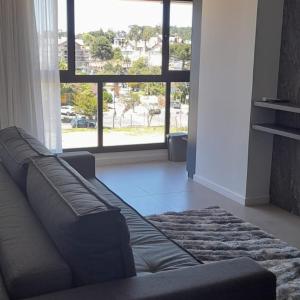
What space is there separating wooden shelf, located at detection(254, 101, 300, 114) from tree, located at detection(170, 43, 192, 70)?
6.70 ft

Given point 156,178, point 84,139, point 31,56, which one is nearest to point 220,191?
point 156,178

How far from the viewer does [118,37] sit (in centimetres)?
548

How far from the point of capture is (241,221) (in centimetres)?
370

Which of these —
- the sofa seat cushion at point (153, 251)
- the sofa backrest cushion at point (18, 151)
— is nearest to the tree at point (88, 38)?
the sofa backrest cushion at point (18, 151)

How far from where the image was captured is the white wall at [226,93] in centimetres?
404

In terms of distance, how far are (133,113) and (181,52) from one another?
94 centimetres

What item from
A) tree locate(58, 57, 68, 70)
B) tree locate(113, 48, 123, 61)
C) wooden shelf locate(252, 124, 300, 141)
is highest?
tree locate(113, 48, 123, 61)

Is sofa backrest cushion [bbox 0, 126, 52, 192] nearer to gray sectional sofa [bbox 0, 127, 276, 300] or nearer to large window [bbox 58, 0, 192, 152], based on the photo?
gray sectional sofa [bbox 0, 127, 276, 300]

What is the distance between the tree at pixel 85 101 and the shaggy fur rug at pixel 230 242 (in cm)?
212

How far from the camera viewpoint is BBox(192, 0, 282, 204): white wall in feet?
13.2

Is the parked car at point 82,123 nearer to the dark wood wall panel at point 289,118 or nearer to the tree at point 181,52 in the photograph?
the tree at point 181,52

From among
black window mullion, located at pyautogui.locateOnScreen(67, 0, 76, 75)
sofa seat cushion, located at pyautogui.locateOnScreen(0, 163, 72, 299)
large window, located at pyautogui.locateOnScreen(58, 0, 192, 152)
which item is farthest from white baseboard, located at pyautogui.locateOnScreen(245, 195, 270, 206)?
sofa seat cushion, located at pyautogui.locateOnScreen(0, 163, 72, 299)

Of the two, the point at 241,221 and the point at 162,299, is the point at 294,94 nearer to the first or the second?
the point at 241,221

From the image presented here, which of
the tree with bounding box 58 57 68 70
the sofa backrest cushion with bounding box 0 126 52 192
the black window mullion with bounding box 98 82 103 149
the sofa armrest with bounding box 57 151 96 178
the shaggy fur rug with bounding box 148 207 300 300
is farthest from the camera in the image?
the black window mullion with bounding box 98 82 103 149
